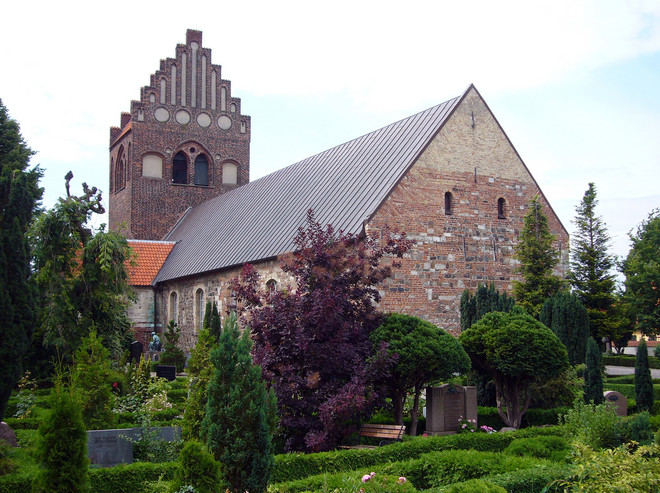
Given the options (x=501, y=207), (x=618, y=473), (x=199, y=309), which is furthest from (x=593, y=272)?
(x=618, y=473)

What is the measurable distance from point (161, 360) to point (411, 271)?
10013mm

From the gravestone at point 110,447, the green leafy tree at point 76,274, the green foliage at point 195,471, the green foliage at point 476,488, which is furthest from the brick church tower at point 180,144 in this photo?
the green foliage at point 476,488

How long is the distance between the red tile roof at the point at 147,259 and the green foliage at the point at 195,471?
22451mm

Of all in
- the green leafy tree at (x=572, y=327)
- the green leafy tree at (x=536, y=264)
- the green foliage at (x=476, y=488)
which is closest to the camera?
the green foliage at (x=476, y=488)

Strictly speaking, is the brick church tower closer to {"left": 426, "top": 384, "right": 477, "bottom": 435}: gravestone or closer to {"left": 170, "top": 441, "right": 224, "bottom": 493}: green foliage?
{"left": 426, "top": 384, "right": 477, "bottom": 435}: gravestone

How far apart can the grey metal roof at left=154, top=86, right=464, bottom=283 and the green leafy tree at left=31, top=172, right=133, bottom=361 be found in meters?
4.22

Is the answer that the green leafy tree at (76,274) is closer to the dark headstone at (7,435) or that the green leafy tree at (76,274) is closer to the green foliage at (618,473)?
the dark headstone at (7,435)

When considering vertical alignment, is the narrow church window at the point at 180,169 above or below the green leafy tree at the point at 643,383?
above

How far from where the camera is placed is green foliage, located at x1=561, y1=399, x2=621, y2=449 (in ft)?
30.3

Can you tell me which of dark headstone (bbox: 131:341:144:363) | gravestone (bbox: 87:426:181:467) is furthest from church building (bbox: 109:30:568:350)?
gravestone (bbox: 87:426:181:467)

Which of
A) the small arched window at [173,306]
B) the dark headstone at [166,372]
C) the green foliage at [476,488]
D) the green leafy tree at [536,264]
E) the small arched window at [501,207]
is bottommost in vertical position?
the dark headstone at [166,372]

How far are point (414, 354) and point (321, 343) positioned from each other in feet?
4.78

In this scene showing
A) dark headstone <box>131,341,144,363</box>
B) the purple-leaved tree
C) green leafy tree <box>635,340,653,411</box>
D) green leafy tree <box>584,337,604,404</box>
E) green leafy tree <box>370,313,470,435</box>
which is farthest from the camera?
dark headstone <box>131,341,144,363</box>

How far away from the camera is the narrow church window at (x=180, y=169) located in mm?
33719
